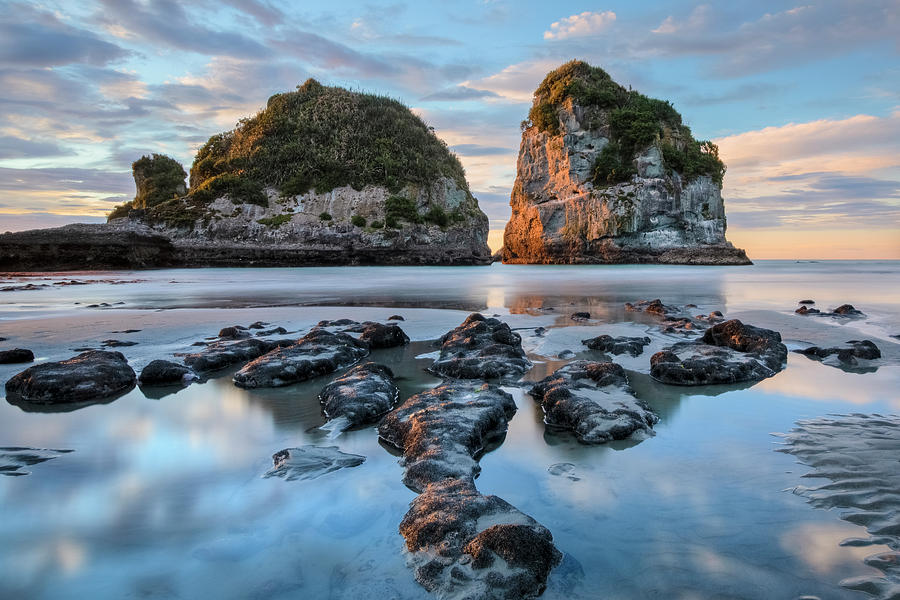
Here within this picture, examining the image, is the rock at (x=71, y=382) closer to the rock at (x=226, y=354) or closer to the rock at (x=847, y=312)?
the rock at (x=226, y=354)

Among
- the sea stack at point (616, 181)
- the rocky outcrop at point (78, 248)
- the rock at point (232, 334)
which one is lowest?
the rock at point (232, 334)

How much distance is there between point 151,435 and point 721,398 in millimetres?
5225

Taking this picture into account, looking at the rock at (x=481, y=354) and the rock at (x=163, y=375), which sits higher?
the rock at (x=481, y=354)

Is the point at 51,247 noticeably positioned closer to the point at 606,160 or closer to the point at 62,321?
the point at 62,321

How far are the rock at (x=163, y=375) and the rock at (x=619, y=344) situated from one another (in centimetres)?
541

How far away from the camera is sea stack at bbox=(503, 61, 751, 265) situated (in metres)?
55.3

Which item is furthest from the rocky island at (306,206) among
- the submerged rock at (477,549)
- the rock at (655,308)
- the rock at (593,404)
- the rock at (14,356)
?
the submerged rock at (477,549)

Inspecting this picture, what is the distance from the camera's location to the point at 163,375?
5.37m

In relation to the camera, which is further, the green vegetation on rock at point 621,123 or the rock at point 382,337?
the green vegetation on rock at point 621,123

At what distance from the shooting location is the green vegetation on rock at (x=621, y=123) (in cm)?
5647

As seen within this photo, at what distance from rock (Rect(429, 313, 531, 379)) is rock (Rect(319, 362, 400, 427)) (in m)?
0.92

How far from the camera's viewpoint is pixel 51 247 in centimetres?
3281

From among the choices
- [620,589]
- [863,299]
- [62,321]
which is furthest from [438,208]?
[620,589]

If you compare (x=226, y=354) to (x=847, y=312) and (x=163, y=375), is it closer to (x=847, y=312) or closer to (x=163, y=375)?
(x=163, y=375)
